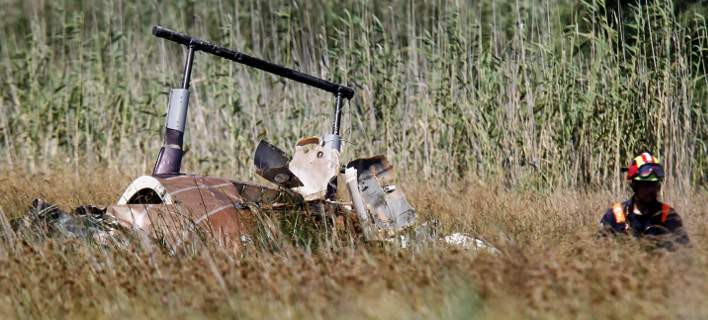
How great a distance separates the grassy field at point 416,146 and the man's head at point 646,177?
33 cm

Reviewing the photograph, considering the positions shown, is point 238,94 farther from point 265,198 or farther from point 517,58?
point 265,198

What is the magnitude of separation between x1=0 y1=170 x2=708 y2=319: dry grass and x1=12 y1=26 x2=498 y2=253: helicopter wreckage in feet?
0.89

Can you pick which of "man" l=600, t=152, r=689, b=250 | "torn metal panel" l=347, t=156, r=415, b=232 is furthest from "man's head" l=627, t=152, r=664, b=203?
"torn metal panel" l=347, t=156, r=415, b=232

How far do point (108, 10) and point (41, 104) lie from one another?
112 cm

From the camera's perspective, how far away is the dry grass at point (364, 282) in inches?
175

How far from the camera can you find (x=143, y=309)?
15.9 feet

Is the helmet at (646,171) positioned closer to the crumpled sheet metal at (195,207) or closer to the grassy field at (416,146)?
the grassy field at (416,146)

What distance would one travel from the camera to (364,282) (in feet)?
15.8

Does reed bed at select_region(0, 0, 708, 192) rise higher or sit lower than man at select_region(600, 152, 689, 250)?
higher

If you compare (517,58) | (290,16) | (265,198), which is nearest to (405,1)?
(290,16)

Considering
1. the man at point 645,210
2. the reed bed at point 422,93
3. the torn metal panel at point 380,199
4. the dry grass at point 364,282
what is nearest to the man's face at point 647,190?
the man at point 645,210

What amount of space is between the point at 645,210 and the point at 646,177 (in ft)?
0.65

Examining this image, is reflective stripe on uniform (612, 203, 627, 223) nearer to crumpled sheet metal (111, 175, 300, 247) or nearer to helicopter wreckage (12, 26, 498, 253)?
helicopter wreckage (12, 26, 498, 253)

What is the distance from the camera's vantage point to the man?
19.6 ft
